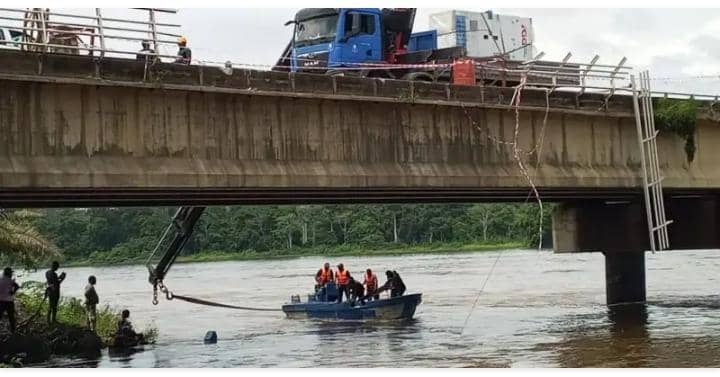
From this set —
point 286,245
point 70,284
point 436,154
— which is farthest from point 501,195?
point 286,245

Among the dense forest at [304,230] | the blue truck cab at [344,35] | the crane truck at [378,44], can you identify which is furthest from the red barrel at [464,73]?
the dense forest at [304,230]

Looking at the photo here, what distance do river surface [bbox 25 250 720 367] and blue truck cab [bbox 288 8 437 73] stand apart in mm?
7301

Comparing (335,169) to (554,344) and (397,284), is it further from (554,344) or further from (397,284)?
(397,284)

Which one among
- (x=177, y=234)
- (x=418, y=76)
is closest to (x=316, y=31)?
(x=418, y=76)

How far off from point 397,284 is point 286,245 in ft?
233

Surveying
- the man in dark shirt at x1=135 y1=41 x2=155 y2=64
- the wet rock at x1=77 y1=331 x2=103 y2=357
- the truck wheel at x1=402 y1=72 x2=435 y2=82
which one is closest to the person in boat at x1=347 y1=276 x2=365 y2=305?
the truck wheel at x1=402 y1=72 x2=435 y2=82

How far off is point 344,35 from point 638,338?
10.5 m

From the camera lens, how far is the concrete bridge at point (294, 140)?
1716 cm

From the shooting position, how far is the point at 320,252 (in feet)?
333

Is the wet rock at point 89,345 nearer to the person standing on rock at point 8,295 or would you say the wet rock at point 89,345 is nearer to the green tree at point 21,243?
the person standing on rock at point 8,295

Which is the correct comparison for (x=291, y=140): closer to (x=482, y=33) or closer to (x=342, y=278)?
(x=482, y=33)

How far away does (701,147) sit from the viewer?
1042 inches

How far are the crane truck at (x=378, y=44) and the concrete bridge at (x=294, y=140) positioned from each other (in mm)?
2902

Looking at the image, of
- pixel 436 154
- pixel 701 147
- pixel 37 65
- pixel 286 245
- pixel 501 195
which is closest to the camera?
pixel 37 65
